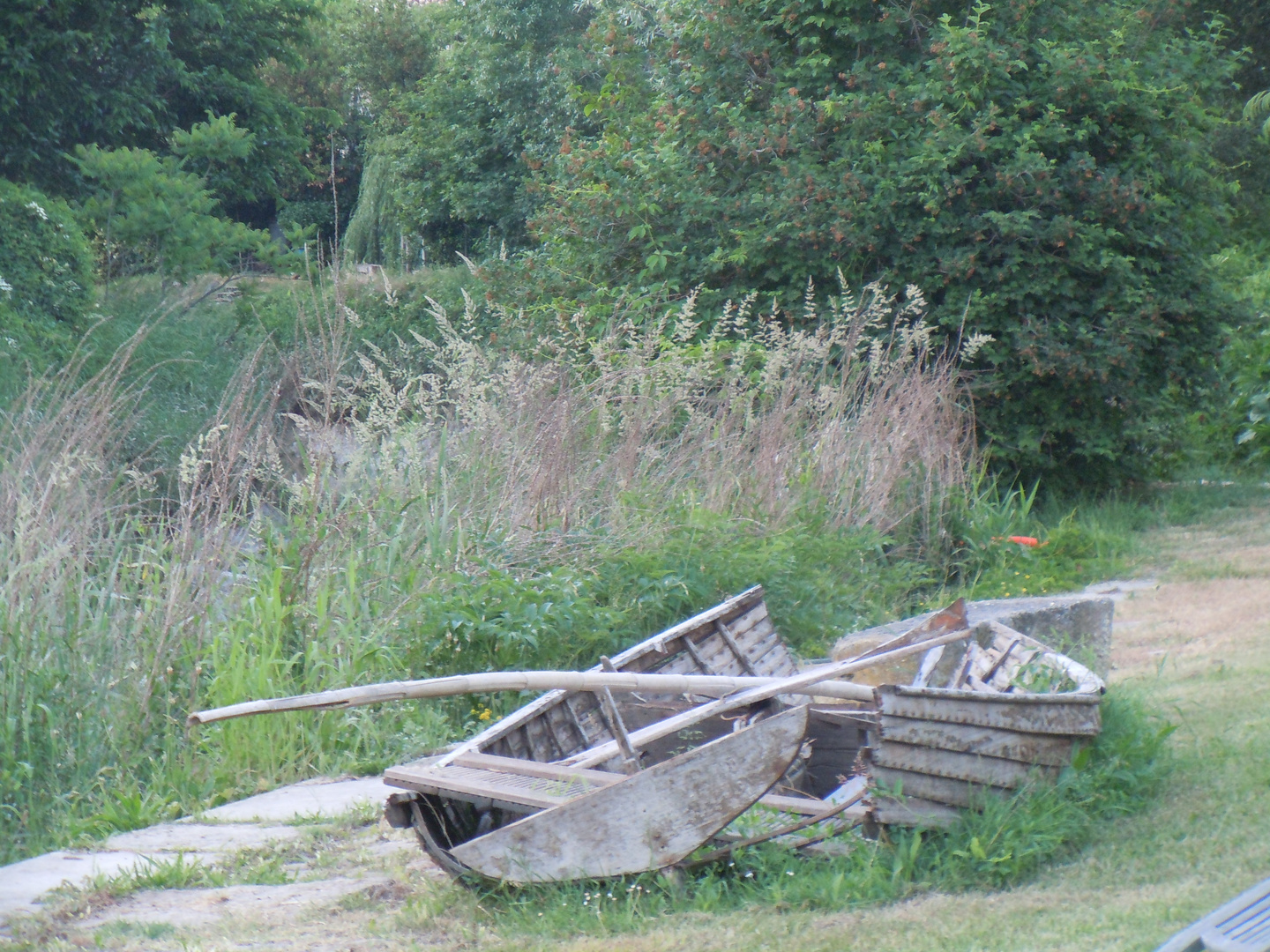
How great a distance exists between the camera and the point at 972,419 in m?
11.0

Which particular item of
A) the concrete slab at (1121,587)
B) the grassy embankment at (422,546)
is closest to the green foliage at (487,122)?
the grassy embankment at (422,546)

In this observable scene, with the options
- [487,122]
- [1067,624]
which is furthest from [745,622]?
[487,122]

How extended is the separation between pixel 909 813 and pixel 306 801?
2.45 meters

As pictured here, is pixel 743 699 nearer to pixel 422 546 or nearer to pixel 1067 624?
pixel 1067 624

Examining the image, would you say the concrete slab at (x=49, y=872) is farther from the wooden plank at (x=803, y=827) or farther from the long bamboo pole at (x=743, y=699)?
the wooden plank at (x=803, y=827)

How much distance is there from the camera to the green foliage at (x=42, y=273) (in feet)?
43.3

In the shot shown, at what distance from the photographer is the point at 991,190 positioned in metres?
11.5

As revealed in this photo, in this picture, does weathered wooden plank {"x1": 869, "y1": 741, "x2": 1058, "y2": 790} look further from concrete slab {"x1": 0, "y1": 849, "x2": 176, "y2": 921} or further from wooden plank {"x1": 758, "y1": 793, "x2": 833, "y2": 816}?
concrete slab {"x1": 0, "y1": 849, "x2": 176, "y2": 921}

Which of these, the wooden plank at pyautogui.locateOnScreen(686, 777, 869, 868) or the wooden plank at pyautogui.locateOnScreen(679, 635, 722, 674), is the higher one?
the wooden plank at pyautogui.locateOnScreen(679, 635, 722, 674)

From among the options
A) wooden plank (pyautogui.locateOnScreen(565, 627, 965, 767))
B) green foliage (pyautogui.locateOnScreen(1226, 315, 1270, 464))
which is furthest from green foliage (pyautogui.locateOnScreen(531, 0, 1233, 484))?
wooden plank (pyautogui.locateOnScreen(565, 627, 965, 767))

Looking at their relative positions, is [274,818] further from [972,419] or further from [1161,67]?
[1161,67]

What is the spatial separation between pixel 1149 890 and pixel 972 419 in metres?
7.63

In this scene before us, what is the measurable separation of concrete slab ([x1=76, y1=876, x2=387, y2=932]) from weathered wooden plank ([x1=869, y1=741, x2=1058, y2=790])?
174cm

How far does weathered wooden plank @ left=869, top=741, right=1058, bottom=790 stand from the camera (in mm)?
4160
